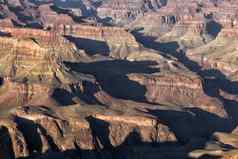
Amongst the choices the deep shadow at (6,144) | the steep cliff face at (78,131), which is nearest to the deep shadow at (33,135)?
the steep cliff face at (78,131)

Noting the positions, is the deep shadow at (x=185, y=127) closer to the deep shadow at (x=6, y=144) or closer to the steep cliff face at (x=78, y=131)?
the steep cliff face at (x=78, y=131)

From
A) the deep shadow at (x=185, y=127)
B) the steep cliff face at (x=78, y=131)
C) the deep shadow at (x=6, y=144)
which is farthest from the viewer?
the deep shadow at (x=185, y=127)

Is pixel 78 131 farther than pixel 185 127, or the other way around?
pixel 185 127

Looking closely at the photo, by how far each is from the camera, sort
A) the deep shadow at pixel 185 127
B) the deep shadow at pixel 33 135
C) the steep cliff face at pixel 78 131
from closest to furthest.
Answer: the deep shadow at pixel 33 135, the steep cliff face at pixel 78 131, the deep shadow at pixel 185 127

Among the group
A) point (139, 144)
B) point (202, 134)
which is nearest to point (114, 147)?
point (139, 144)

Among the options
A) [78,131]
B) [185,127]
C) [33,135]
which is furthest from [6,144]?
[185,127]

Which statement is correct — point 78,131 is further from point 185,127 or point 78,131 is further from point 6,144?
point 185,127

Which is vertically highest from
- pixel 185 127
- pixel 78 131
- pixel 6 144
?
pixel 6 144

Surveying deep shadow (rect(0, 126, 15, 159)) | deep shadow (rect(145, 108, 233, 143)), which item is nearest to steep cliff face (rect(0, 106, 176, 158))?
deep shadow (rect(0, 126, 15, 159))

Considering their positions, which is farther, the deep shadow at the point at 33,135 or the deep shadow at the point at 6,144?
the deep shadow at the point at 33,135

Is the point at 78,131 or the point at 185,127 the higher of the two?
the point at 78,131

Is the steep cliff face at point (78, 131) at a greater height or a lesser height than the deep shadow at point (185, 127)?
greater

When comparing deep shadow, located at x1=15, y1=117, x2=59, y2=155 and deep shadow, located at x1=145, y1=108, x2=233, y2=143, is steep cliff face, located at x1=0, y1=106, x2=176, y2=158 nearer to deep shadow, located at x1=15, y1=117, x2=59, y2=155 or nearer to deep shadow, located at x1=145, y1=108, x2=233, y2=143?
deep shadow, located at x1=15, y1=117, x2=59, y2=155
